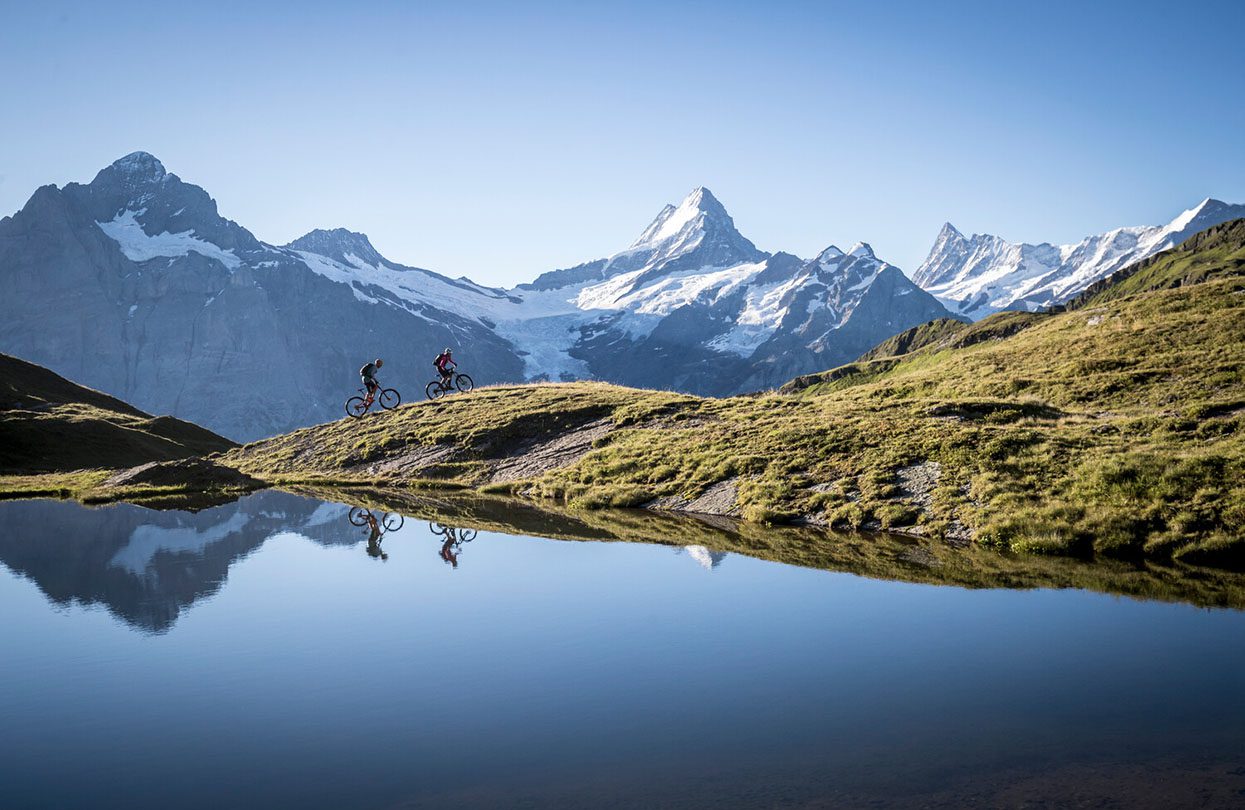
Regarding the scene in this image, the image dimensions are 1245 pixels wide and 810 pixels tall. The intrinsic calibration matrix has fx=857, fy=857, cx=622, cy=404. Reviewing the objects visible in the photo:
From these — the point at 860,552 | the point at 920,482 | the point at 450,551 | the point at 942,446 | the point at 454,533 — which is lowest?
the point at 450,551

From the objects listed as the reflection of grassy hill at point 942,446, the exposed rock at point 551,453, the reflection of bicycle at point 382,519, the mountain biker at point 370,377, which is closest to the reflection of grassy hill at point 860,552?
Result: the reflection of bicycle at point 382,519

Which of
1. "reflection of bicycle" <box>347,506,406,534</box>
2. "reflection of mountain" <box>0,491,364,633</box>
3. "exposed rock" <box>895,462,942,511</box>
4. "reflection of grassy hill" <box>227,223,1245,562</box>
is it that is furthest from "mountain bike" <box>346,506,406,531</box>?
"exposed rock" <box>895,462,942,511</box>

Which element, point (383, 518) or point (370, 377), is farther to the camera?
point (370, 377)

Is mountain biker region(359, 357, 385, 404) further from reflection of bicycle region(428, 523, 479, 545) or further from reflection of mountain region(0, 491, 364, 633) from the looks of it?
reflection of bicycle region(428, 523, 479, 545)

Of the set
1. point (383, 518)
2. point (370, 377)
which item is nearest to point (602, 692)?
point (383, 518)

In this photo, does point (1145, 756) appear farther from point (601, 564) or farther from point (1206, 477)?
point (1206, 477)

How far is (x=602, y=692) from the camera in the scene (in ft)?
47.8

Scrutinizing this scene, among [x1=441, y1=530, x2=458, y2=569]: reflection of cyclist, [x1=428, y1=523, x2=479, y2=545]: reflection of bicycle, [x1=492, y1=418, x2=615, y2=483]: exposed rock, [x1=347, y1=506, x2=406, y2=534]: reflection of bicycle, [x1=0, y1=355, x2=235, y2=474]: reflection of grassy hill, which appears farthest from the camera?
[x1=0, y1=355, x2=235, y2=474]: reflection of grassy hill

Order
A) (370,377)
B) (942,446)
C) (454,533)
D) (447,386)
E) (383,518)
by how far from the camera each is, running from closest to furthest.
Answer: (454,533) < (942,446) < (383,518) < (370,377) < (447,386)

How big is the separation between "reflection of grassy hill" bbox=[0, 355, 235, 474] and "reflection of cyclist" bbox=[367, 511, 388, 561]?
3694 cm

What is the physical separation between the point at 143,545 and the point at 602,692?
21.9 m

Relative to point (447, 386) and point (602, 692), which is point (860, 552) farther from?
point (447, 386)

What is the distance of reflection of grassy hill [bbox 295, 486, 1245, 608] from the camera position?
895 inches

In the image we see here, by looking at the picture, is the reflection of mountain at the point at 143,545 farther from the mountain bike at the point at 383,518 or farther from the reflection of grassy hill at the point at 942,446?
the reflection of grassy hill at the point at 942,446
